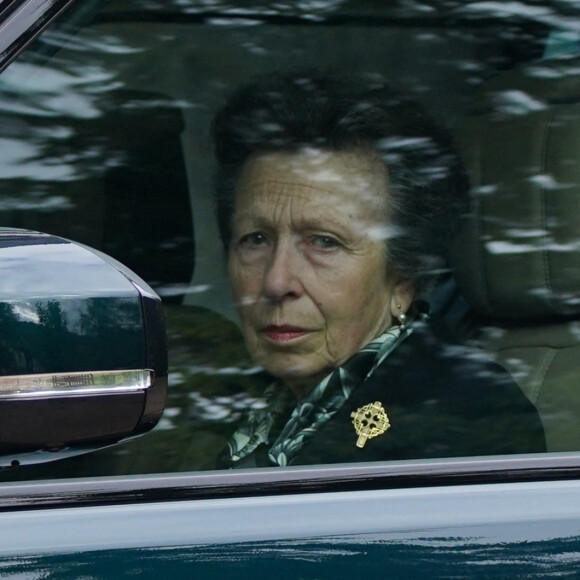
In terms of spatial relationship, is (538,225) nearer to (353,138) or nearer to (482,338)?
(482,338)

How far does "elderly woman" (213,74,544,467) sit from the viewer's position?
70.9 inches

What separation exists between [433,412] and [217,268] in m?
0.39

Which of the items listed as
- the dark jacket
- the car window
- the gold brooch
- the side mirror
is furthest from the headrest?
the side mirror

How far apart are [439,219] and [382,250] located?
10 cm

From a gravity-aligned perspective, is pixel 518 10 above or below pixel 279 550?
above

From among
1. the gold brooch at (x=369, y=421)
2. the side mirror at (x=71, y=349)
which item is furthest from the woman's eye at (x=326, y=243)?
the side mirror at (x=71, y=349)

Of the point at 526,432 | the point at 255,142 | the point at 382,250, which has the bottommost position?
the point at 526,432

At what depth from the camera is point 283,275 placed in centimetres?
184

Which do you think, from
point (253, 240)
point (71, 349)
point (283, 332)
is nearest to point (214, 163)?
point (253, 240)

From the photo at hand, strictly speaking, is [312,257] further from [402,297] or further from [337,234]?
[402,297]

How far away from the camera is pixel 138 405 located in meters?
1.39

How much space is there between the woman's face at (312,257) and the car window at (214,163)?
5 centimetres

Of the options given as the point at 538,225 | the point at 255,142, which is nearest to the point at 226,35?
the point at 255,142

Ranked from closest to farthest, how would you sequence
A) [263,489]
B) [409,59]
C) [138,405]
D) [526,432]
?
[138,405] → [263,489] → [526,432] → [409,59]
